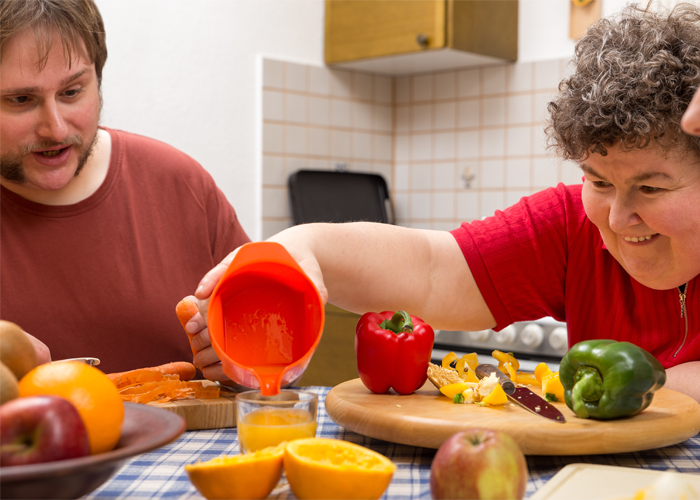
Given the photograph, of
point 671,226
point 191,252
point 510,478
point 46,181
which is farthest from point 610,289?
point 46,181

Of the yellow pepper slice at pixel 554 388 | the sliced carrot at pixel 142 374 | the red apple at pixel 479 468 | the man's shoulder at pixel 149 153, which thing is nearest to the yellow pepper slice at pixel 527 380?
the yellow pepper slice at pixel 554 388

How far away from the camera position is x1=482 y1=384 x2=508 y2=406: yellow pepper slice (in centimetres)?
94

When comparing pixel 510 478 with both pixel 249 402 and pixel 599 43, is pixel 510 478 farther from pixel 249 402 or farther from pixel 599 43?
pixel 599 43

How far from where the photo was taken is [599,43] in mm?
1122

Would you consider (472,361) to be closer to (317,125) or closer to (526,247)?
(526,247)

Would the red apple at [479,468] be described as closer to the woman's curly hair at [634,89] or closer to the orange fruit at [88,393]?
the orange fruit at [88,393]

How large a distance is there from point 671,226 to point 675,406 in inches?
11.4

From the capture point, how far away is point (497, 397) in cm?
94

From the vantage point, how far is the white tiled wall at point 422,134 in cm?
303

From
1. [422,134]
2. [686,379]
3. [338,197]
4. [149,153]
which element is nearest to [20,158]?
[149,153]

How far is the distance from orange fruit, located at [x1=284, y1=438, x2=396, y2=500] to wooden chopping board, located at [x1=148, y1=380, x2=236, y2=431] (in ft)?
1.12

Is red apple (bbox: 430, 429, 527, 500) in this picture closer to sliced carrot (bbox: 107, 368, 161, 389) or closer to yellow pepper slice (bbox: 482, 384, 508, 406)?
yellow pepper slice (bbox: 482, 384, 508, 406)

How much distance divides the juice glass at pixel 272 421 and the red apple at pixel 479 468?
18cm

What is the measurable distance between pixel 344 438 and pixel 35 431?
0.47 metres
